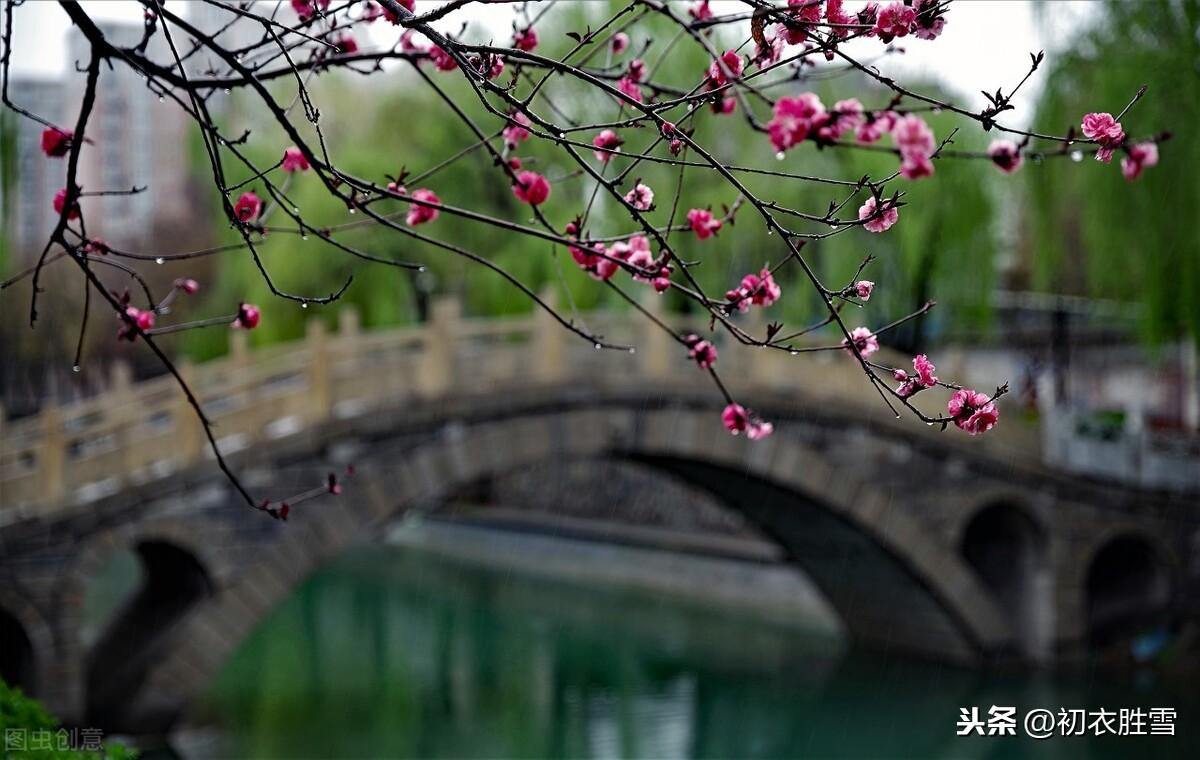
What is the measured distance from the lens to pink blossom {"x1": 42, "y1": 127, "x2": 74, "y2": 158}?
2.58 meters

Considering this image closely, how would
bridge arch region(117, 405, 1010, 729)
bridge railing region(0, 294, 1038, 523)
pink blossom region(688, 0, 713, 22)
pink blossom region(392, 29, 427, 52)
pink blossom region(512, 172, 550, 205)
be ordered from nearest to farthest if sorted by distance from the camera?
1. pink blossom region(512, 172, 550, 205)
2. pink blossom region(688, 0, 713, 22)
3. pink blossom region(392, 29, 427, 52)
4. bridge railing region(0, 294, 1038, 523)
5. bridge arch region(117, 405, 1010, 729)

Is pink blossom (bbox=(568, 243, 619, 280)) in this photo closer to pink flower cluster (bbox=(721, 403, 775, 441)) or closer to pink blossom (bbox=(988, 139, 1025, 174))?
pink flower cluster (bbox=(721, 403, 775, 441))

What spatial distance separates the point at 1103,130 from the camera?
82.5 inches

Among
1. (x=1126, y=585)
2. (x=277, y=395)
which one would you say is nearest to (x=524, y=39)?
(x=277, y=395)

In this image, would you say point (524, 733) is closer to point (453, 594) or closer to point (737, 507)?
point (737, 507)

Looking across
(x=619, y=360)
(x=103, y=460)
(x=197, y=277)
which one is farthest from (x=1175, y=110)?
(x=197, y=277)

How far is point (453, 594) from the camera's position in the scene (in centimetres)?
1509

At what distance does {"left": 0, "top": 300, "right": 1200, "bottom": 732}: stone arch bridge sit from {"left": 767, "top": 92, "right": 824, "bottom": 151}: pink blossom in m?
5.69

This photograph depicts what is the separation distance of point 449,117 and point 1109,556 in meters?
7.53

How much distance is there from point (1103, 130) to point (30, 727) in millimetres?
3180

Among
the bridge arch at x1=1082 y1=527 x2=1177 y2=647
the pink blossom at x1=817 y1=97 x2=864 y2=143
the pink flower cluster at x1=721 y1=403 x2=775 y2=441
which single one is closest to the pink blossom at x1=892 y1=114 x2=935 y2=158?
the pink blossom at x1=817 y1=97 x2=864 y2=143

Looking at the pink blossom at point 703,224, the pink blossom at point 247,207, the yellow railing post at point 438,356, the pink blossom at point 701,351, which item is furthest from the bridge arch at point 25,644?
the pink blossom at point 703,224

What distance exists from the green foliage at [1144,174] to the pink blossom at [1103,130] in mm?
5570

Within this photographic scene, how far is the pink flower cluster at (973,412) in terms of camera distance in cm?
230
